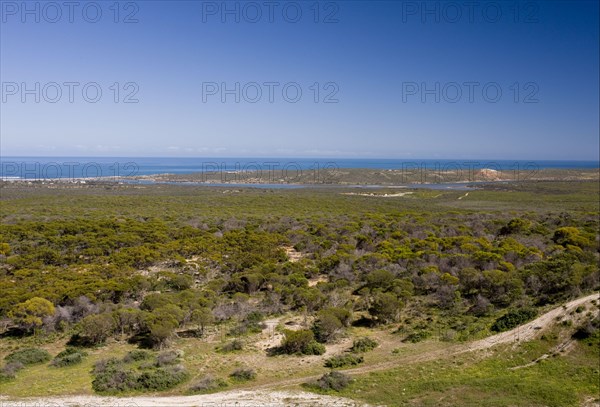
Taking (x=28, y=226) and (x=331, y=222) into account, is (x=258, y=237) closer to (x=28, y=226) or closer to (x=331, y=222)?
(x=331, y=222)

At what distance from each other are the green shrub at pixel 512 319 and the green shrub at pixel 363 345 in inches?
210

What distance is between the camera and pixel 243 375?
45.9 feet

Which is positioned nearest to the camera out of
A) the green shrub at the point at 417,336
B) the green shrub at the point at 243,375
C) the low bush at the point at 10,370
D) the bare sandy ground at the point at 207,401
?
the bare sandy ground at the point at 207,401

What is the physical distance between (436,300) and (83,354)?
15924 mm

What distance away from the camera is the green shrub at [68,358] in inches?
573

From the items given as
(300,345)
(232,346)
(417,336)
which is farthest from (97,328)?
(417,336)

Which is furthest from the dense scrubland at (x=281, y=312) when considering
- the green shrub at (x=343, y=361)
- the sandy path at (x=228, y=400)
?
the sandy path at (x=228, y=400)

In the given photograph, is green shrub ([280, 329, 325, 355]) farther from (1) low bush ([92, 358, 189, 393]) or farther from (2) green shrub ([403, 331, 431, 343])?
(1) low bush ([92, 358, 189, 393])

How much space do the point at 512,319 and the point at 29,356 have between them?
18.9 metres

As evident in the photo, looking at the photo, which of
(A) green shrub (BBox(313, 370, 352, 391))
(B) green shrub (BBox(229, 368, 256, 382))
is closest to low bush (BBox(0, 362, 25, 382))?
(B) green shrub (BBox(229, 368, 256, 382))

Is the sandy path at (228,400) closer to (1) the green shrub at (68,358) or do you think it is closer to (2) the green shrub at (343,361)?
(2) the green shrub at (343,361)

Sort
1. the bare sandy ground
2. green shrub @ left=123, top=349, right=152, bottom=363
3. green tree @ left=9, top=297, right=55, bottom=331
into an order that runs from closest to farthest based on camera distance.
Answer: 1. the bare sandy ground
2. green shrub @ left=123, top=349, right=152, bottom=363
3. green tree @ left=9, top=297, right=55, bottom=331

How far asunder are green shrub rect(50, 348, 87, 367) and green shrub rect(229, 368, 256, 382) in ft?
18.4

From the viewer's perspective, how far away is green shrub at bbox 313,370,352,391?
13133mm
